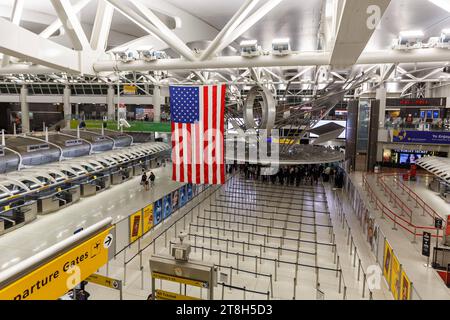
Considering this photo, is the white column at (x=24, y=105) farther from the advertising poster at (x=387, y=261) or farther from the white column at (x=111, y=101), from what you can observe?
the advertising poster at (x=387, y=261)

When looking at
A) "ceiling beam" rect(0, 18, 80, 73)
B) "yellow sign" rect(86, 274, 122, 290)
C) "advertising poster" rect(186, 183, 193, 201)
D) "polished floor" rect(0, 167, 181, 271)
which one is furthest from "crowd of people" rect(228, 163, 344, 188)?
"yellow sign" rect(86, 274, 122, 290)

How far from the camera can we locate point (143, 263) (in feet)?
37.8

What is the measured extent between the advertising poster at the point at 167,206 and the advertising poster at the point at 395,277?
9.57 m

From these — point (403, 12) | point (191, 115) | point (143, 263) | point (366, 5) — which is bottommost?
point (143, 263)

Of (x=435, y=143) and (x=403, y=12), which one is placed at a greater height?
(x=403, y=12)

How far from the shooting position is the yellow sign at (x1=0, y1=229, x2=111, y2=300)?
301cm

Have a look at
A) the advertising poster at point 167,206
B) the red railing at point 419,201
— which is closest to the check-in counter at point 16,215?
the advertising poster at point 167,206

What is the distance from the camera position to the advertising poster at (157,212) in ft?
47.0

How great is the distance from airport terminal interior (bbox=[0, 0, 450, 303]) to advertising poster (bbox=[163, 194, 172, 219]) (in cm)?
14
